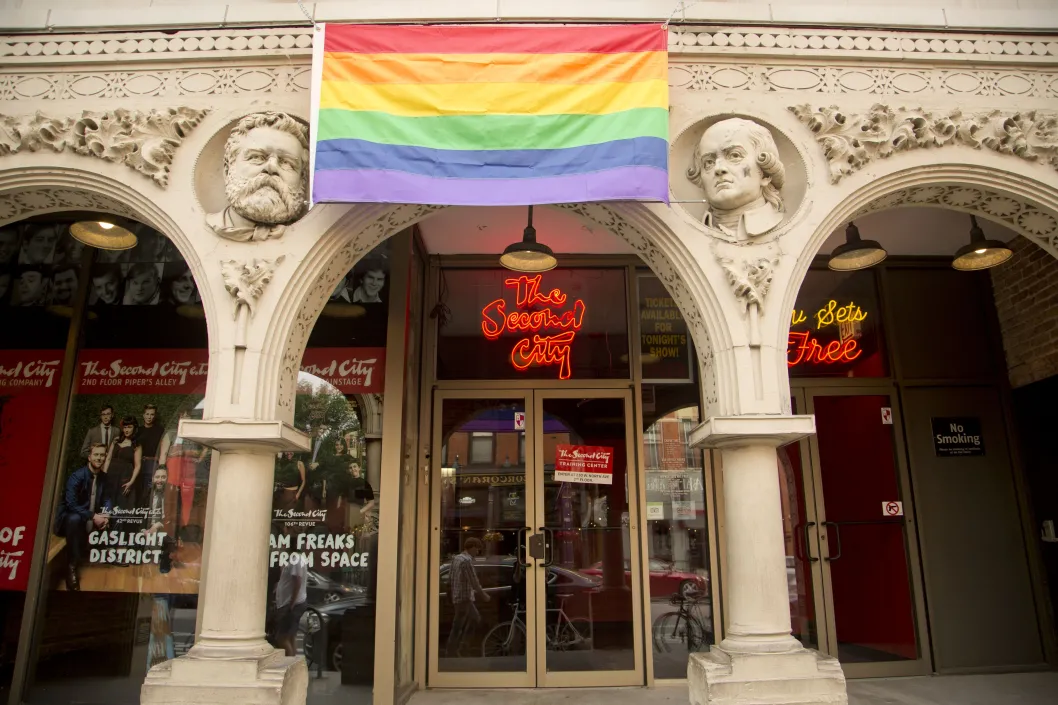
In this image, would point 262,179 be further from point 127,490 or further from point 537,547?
point 537,547

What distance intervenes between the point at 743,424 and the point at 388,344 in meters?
3.14

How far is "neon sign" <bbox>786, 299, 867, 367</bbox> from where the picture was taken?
710 cm

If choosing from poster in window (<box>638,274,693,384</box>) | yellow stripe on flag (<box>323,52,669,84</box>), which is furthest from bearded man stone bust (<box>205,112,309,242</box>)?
poster in window (<box>638,274,693,384</box>)

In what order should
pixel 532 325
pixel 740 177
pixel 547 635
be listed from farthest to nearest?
pixel 532 325 < pixel 547 635 < pixel 740 177

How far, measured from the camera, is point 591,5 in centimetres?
491

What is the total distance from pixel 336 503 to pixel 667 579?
Result: 3.05 meters

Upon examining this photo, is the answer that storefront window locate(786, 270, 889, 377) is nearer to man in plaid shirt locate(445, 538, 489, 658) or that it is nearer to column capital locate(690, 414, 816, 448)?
column capital locate(690, 414, 816, 448)

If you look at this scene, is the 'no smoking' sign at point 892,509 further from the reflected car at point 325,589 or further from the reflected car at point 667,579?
the reflected car at point 325,589

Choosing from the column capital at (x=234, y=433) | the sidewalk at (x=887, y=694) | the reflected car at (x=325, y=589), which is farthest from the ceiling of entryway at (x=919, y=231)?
the reflected car at (x=325, y=589)

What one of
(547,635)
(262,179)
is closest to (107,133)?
(262,179)

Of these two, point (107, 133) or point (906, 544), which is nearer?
point (107, 133)

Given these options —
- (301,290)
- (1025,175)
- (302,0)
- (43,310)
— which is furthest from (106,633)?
(1025,175)

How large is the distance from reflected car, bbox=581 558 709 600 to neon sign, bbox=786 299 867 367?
7.68 feet

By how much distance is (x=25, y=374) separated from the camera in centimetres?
633
